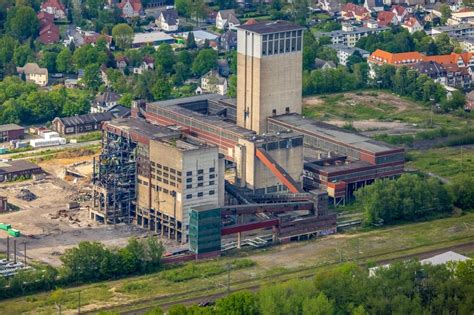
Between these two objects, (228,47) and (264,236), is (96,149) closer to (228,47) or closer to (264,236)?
(264,236)

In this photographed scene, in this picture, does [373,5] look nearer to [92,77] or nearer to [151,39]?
[151,39]

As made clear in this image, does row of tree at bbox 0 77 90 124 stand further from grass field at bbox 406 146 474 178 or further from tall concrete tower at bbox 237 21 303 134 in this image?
grass field at bbox 406 146 474 178

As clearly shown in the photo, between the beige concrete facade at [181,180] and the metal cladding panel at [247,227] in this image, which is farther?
the beige concrete facade at [181,180]

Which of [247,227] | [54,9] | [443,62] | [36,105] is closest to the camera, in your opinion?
[247,227]

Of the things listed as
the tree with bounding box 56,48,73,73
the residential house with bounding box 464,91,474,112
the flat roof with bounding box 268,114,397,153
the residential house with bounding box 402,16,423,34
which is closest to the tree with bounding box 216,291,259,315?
the flat roof with bounding box 268,114,397,153

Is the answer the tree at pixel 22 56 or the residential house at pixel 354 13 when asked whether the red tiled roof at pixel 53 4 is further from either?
the residential house at pixel 354 13

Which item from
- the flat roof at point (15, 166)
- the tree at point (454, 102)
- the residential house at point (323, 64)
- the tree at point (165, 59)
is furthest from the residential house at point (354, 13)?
the flat roof at point (15, 166)

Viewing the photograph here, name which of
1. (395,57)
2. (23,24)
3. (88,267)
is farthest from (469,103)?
(88,267)
